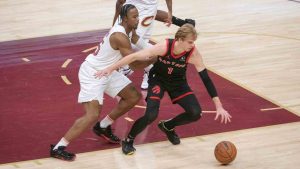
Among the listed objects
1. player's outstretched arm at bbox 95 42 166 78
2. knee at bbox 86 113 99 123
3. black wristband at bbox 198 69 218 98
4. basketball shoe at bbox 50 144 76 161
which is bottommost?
basketball shoe at bbox 50 144 76 161

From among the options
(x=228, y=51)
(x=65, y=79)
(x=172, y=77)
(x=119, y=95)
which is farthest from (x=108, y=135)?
(x=228, y=51)

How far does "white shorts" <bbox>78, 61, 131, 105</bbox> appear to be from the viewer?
351 inches

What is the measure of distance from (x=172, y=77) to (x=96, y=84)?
99cm

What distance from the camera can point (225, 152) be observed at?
8453 millimetres

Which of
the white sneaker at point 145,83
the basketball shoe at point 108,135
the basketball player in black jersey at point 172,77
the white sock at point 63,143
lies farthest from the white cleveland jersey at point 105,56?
the white sneaker at point 145,83

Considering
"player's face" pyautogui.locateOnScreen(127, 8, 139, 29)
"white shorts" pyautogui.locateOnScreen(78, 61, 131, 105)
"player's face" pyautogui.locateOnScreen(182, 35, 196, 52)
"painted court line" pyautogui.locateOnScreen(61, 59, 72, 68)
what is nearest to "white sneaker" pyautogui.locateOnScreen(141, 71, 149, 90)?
Result: "painted court line" pyautogui.locateOnScreen(61, 59, 72, 68)

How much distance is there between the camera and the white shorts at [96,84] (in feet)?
29.3

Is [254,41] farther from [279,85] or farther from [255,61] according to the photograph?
[279,85]

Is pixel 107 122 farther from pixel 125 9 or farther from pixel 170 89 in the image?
pixel 125 9

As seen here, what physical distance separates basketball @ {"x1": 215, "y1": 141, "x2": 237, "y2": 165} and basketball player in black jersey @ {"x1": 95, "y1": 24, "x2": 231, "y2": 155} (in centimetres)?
33

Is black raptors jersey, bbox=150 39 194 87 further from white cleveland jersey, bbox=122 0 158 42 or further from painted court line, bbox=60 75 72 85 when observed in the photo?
painted court line, bbox=60 75 72 85

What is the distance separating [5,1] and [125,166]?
13.2 m

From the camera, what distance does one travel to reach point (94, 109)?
349 inches

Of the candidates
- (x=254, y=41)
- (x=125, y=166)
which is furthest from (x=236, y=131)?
(x=254, y=41)
